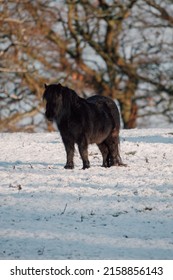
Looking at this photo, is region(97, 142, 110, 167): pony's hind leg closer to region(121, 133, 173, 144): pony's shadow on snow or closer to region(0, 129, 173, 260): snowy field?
region(0, 129, 173, 260): snowy field

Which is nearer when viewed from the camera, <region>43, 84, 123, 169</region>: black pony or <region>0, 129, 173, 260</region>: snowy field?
<region>0, 129, 173, 260</region>: snowy field

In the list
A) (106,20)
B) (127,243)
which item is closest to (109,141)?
(127,243)

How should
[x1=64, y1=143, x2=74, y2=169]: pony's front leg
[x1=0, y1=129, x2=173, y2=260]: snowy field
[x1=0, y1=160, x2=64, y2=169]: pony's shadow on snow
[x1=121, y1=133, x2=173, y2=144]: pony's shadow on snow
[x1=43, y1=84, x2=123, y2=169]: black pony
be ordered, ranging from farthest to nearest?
[x1=121, y1=133, x2=173, y2=144]: pony's shadow on snow < [x1=0, y1=160, x2=64, y2=169]: pony's shadow on snow < [x1=64, y1=143, x2=74, y2=169]: pony's front leg < [x1=43, y1=84, x2=123, y2=169]: black pony < [x1=0, y1=129, x2=173, y2=260]: snowy field

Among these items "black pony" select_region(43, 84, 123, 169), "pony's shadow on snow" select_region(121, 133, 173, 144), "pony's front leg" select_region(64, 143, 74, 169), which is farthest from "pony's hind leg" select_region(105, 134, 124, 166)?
"pony's shadow on snow" select_region(121, 133, 173, 144)

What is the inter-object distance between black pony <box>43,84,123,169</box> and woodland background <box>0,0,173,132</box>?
72.9 ft

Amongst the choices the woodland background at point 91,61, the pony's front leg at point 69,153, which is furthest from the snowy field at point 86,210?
the woodland background at point 91,61

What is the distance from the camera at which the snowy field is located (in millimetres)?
8305

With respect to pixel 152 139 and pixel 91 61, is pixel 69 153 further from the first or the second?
pixel 91 61

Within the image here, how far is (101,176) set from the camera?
41.3ft

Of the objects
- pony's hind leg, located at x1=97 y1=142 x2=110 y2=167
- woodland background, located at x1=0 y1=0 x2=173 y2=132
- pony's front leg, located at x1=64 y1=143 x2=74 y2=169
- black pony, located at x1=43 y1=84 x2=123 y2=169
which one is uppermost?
black pony, located at x1=43 y1=84 x2=123 y2=169
